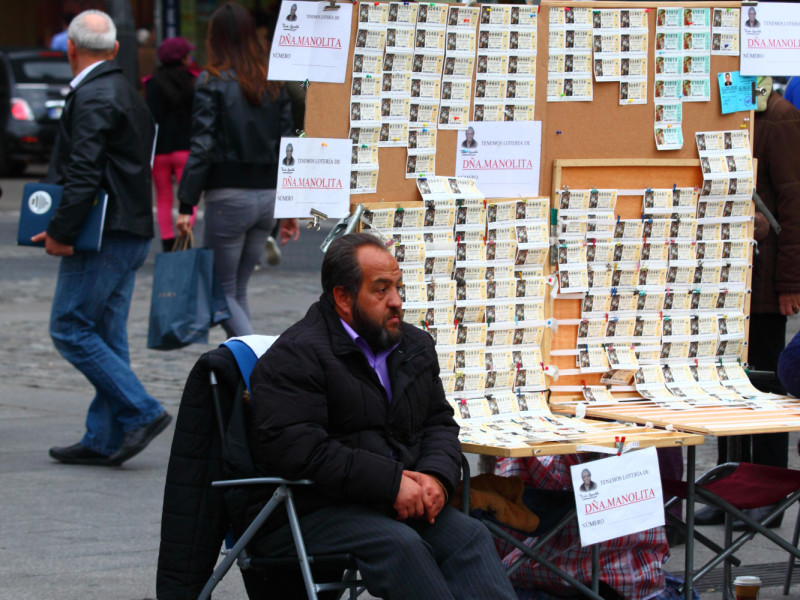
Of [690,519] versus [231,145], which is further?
[231,145]

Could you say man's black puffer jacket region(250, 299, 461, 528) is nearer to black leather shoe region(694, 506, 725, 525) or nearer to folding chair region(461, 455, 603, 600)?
folding chair region(461, 455, 603, 600)

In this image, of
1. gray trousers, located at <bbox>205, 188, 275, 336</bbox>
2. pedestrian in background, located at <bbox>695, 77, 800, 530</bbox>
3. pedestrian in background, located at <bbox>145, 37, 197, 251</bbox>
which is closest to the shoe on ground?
pedestrian in background, located at <bbox>145, 37, 197, 251</bbox>

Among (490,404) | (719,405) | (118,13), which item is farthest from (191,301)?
(118,13)

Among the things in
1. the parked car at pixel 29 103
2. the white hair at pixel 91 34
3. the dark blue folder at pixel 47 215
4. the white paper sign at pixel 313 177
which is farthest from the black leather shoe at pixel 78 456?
the parked car at pixel 29 103

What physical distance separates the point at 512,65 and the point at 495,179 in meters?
0.40

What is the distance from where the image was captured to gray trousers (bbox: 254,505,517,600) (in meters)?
3.57

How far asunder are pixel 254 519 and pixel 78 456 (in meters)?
2.92

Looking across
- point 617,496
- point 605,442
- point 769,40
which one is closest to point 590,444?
point 605,442

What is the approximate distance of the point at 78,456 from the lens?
641 cm

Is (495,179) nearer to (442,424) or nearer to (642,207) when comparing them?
(642,207)

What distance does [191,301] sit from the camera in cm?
661

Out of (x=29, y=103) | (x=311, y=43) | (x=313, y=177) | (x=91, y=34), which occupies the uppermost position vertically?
(x=29, y=103)

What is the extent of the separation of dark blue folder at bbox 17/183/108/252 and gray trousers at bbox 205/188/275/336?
1.00 metres

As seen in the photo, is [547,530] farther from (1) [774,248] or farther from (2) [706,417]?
(1) [774,248]
